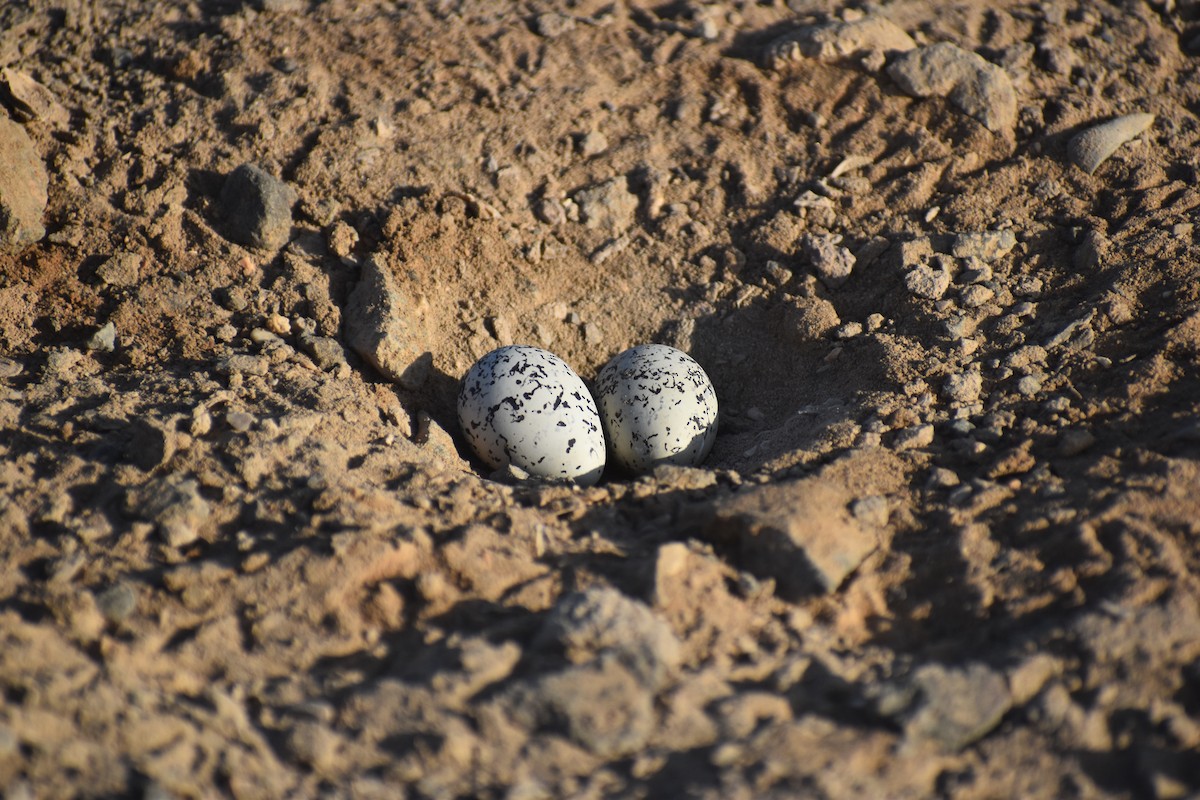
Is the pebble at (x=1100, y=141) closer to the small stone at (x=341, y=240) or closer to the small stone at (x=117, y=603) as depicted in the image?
the small stone at (x=341, y=240)

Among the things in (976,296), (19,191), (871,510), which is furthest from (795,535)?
(19,191)

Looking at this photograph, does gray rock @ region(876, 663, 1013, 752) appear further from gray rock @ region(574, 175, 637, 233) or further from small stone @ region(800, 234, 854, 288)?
gray rock @ region(574, 175, 637, 233)

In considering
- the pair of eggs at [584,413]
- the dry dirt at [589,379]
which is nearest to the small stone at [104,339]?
the dry dirt at [589,379]

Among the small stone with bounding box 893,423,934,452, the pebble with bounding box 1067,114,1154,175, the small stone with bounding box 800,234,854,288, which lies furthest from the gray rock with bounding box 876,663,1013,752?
the pebble with bounding box 1067,114,1154,175

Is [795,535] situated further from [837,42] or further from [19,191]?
[19,191]

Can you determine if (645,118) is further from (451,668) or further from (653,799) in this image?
(653,799)

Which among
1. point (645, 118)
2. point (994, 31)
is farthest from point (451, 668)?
point (994, 31)
